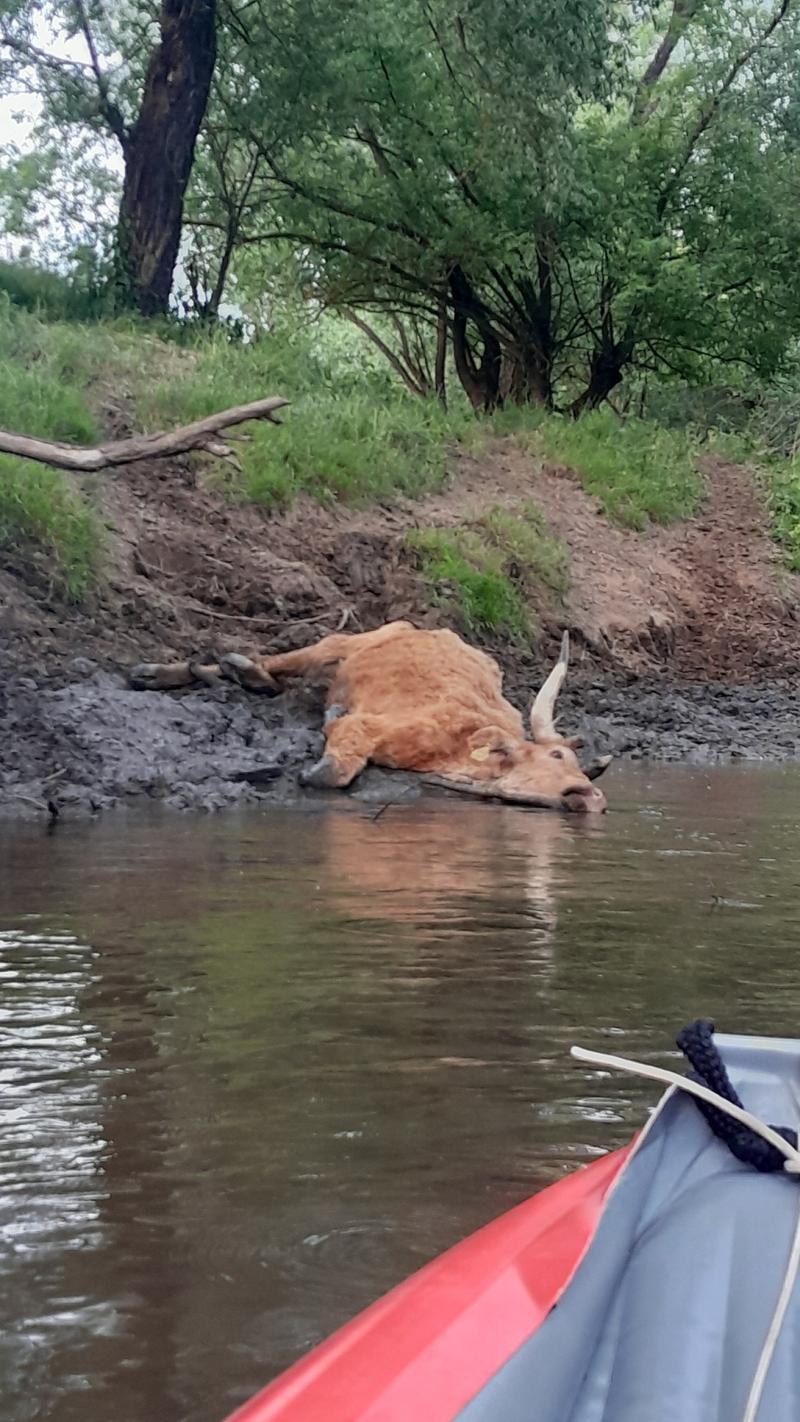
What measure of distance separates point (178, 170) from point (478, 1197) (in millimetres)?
14874

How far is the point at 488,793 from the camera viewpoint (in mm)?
9438

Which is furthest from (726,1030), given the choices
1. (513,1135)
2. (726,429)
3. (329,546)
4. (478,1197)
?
(726,429)

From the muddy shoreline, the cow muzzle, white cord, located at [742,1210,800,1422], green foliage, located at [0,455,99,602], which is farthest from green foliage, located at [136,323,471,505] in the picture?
white cord, located at [742,1210,800,1422]

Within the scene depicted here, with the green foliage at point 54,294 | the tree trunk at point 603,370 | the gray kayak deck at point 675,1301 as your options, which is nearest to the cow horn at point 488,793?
the gray kayak deck at point 675,1301

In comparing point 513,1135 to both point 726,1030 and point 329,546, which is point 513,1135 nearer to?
point 726,1030

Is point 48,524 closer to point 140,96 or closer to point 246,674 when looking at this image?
point 246,674

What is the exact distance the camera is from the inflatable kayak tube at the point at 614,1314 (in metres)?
1.69

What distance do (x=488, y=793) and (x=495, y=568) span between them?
5004 mm

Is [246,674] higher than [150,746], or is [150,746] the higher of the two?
[246,674]

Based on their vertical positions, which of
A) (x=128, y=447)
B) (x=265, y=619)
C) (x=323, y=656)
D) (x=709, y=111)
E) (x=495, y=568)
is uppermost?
(x=709, y=111)

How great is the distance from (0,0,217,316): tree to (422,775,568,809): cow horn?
8786 mm

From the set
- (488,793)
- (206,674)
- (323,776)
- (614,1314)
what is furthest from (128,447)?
(614,1314)

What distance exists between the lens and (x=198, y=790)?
29.1 feet

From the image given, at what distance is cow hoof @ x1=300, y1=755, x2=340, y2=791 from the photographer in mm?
9445
